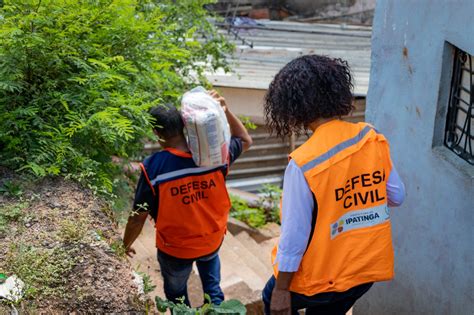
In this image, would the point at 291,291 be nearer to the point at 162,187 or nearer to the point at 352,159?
the point at 352,159

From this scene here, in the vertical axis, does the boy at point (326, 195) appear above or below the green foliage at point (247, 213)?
above

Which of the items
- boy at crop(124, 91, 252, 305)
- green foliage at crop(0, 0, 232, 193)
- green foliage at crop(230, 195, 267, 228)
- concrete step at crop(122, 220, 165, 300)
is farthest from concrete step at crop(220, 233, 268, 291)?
green foliage at crop(0, 0, 232, 193)

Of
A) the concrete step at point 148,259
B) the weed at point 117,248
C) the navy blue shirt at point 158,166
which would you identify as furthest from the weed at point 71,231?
the concrete step at point 148,259

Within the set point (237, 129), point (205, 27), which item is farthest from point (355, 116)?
point (237, 129)

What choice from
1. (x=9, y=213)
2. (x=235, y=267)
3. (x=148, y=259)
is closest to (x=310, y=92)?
(x=9, y=213)

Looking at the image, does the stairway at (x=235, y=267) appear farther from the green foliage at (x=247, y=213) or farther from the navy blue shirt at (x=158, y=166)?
the navy blue shirt at (x=158, y=166)

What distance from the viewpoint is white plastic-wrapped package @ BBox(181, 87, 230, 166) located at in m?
3.31

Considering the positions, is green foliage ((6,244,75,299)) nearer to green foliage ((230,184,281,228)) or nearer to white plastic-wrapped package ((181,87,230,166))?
white plastic-wrapped package ((181,87,230,166))

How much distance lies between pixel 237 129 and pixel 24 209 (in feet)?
4.99

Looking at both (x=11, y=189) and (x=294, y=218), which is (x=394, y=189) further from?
(x=11, y=189)

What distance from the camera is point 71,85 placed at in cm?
327

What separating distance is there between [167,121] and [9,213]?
Answer: 3.44ft

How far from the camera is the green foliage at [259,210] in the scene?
7.41 m

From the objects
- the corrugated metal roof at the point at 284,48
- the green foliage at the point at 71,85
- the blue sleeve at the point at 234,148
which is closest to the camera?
the green foliage at the point at 71,85
